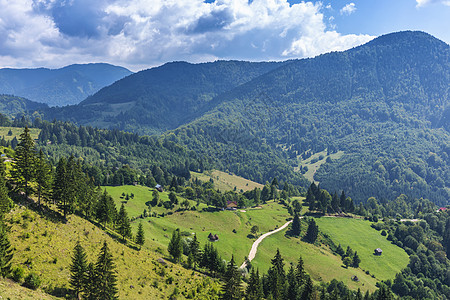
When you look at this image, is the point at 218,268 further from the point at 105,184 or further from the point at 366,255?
the point at 105,184

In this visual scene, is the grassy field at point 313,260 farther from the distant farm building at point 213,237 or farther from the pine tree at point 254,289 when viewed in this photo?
the pine tree at point 254,289

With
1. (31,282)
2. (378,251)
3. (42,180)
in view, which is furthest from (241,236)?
(31,282)

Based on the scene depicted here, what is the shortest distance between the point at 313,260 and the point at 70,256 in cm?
11468

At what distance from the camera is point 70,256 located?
6438 centimetres

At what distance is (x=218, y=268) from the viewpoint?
99875 millimetres

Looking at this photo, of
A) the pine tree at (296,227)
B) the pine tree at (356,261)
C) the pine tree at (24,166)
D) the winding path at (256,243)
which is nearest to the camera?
the pine tree at (24,166)

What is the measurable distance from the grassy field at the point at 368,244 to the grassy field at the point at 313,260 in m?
12.2

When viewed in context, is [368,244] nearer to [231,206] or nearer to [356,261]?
[356,261]

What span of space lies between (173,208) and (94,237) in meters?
97.1

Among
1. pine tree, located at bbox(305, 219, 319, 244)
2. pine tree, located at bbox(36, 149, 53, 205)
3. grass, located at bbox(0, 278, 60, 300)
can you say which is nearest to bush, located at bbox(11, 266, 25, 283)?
grass, located at bbox(0, 278, 60, 300)

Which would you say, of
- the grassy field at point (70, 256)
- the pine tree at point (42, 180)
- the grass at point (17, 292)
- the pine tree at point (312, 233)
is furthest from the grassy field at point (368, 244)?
the grass at point (17, 292)

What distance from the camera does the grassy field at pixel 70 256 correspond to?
188 feet

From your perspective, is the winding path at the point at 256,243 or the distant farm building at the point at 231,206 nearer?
the winding path at the point at 256,243

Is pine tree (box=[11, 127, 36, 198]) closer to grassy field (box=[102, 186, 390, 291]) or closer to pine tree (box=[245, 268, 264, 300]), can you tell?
grassy field (box=[102, 186, 390, 291])
